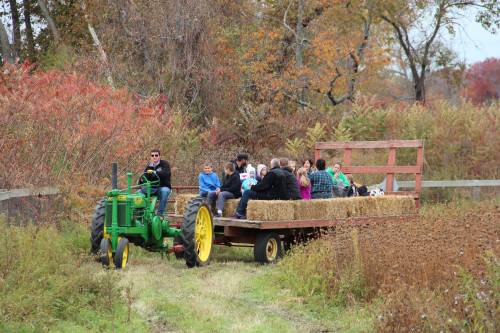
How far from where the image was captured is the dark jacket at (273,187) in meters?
14.1

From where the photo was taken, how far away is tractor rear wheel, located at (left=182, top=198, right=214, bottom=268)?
12547 millimetres

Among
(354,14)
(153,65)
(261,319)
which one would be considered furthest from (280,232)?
(354,14)

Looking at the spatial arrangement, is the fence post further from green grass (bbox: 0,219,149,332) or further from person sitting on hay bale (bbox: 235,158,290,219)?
green grass (bbox: 0,219,149,332)

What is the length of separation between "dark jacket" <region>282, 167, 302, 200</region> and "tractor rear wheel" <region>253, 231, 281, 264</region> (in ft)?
2.36

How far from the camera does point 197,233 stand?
13.0 m

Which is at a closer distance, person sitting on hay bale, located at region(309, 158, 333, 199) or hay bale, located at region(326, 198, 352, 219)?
hay bale, located at region(326, 198, 352, 219)

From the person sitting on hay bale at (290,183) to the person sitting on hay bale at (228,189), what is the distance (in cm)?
76

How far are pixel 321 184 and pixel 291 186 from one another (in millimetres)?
1556

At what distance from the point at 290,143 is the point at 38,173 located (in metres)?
11.5

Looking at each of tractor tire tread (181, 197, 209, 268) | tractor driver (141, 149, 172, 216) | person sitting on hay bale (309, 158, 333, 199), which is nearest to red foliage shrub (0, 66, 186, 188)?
tractor driver (141, 149, 172, 216)

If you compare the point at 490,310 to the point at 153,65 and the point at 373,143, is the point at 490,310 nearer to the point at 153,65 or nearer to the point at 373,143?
the point at 373,143

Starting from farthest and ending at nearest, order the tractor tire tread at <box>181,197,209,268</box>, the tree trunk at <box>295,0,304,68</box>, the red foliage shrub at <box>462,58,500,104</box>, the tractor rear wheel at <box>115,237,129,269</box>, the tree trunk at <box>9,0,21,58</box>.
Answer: the red foliage shrub at <box>462,58,500,104</box> → the tree trunk at <box>9,0,21,58</box> → the tree trunk at <box>295,0,304,68</box> → the tractor tire tread at <box>181,197,209,268</box> → the tractor rear wheel at <box>115,237,129,269</box>

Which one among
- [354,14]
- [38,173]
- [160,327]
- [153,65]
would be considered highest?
[354,14]

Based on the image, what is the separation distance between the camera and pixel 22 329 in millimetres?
7785
